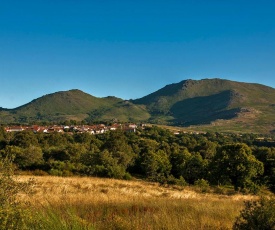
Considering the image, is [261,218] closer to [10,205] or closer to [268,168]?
[10,205]

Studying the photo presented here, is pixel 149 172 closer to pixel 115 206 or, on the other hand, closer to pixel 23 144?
pixel 23 144

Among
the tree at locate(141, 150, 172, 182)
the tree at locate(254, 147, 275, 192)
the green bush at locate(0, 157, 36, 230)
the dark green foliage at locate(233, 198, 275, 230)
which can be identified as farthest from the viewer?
the tree at locate(141, 150, 172, 182)

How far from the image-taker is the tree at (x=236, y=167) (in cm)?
4697

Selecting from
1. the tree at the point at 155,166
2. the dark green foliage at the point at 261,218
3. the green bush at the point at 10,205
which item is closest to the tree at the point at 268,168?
the tree at the point at 155,166

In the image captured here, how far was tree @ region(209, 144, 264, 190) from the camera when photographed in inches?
1849

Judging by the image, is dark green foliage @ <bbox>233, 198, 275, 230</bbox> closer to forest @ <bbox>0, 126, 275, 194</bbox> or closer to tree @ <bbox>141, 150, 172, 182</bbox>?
forest @ <bbox>0, 126, 275, 194</bbox>

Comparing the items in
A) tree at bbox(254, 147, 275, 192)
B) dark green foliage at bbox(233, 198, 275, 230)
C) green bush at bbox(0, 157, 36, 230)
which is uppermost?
green bush at bbox(0, 157, 36, 230)

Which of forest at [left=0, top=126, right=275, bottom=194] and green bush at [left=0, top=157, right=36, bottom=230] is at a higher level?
green bush at [left=0, top=157, right=36, bottom=230]

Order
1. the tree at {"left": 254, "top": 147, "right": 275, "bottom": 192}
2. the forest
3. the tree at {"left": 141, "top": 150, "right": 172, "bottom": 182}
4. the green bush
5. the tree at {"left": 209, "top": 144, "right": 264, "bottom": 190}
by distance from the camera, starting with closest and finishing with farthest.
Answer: the green bush < the forest < the tree at {"left": 209, "top": 144, "right": 264, "bottom": 190} < the tree at {"left": 254, "top": 147, "right": 275, "bottom": 192} < the tree at {"left": 141, "top": 150, "right": 172, "bottom": 182}

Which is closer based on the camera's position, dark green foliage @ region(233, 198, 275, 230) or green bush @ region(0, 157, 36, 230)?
green bush @ region(0, 157, 36, 230)

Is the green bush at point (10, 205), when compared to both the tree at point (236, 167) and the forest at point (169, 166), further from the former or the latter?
the tree at point (236, 167)

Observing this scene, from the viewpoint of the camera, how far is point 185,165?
60.0 meters

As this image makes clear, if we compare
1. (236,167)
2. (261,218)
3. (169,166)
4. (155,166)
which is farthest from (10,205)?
(169,166)

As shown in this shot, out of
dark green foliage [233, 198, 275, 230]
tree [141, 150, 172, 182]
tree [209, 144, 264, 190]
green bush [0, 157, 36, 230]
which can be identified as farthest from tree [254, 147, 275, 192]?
green bush [0, 157, 36, 230]
